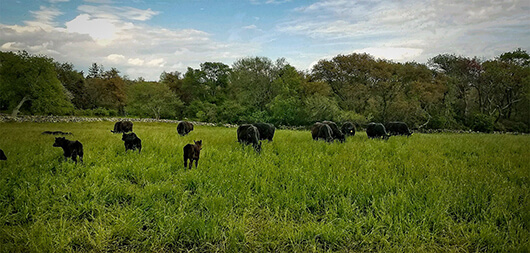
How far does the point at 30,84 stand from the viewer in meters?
5.92

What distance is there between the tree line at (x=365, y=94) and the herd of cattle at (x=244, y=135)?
730 centimetres

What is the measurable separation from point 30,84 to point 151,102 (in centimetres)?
1990

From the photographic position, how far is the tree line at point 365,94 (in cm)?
2552

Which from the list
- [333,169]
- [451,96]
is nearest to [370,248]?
[333,169]

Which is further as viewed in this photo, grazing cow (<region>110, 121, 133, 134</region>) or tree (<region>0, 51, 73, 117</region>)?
grazing cow (<region>110, 121, 133, 134</region>)

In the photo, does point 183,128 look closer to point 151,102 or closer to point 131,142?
point 131,142

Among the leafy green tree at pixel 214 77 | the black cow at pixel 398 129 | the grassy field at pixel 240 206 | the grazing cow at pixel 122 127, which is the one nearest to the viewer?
the grassy field at pixel 240 206

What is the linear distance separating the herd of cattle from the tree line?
7.30 meters

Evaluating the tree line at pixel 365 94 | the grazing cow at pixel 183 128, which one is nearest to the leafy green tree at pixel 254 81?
the tree line at pixel 365 94

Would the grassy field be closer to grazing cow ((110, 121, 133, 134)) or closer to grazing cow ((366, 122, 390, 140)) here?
grazing cow ((110, 121, 133, 134))

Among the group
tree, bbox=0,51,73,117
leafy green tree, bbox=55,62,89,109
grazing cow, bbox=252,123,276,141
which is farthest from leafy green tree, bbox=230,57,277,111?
tree, bbox=0,51,73,117

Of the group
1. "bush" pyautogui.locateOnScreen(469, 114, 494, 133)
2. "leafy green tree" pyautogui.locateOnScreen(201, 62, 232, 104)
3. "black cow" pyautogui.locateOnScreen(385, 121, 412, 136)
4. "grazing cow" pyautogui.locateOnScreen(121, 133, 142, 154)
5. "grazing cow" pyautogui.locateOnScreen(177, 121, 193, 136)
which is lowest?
"bush" pyautogui.locateOnScreen(469, 114, 494, 133)

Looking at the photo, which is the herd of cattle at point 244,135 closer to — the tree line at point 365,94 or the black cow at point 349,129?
the black cow at point 349,129

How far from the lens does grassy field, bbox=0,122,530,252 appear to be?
10.1 ft
